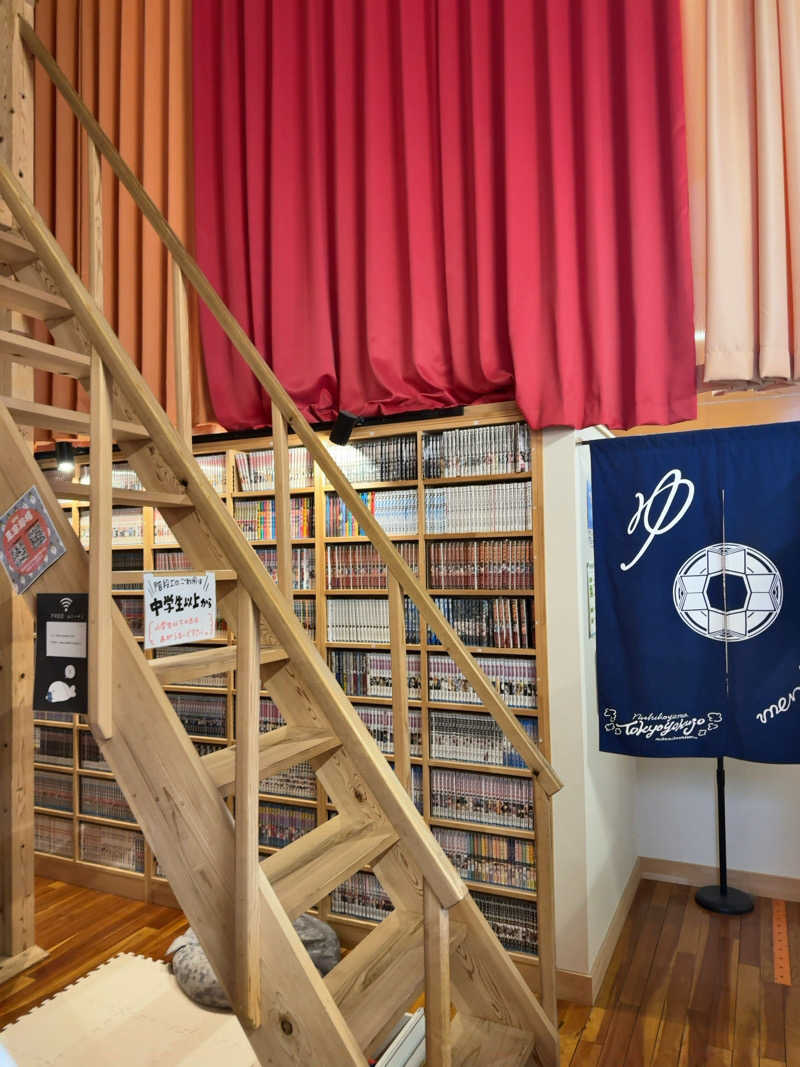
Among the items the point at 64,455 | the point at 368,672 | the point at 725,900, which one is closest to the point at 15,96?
the point at 64,455

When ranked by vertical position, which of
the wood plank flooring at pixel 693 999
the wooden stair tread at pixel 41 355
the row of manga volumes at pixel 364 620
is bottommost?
the wood plank flooring at pixel 693 999

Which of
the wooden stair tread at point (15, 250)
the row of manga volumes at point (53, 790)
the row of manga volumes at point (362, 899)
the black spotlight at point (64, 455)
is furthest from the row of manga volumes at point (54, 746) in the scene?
the wooden stair tread at point (15, 250)

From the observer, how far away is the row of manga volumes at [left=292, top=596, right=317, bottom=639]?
3371 mm

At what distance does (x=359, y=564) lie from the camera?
327cm

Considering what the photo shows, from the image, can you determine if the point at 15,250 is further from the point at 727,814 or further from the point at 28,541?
the point at 727,814

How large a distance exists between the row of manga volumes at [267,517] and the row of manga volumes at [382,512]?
0.37 ft

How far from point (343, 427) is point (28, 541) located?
147 cm

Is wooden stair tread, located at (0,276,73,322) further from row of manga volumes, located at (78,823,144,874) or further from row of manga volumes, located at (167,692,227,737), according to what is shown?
row of manga volumes, located at (78,823,144,874)

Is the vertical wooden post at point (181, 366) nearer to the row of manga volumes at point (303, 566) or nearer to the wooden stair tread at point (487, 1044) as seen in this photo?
the row of manga volumes at point (303, 566)

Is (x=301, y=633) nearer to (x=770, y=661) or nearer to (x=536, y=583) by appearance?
(x=536, y=583)

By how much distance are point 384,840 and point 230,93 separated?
346 cm

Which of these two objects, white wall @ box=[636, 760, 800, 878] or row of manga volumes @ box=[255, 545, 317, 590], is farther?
white wall @ box=[636, 760, 800, 878]

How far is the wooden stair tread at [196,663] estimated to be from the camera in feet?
5.98

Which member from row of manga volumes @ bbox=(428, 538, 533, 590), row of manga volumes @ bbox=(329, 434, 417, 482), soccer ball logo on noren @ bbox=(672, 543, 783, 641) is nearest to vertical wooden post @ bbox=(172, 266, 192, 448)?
row of manga volumes @ bbox=(329, 434, 417, 482)
